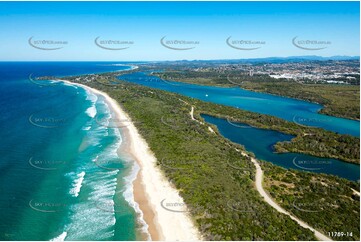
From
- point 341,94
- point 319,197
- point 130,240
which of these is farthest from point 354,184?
point 341,94

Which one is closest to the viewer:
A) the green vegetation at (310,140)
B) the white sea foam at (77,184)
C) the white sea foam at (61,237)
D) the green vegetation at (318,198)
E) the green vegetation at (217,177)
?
the white sea foam at (61,237)

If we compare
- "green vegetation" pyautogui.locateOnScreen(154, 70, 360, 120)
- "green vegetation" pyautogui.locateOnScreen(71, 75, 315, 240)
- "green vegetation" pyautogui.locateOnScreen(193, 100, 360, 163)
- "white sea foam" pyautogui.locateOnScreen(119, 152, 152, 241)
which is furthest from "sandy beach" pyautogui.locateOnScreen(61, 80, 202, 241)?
"green vegetation" pyautogui.locateOnScreen(154, 70, 360, 120)

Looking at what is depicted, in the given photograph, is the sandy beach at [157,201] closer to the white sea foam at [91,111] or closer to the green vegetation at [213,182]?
the green vegetation at [213,182]

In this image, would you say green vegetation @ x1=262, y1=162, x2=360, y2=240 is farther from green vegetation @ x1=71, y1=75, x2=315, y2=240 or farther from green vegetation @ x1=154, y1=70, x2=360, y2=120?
green vegetation @ x1=154, y1=70, x2=360, y2=120

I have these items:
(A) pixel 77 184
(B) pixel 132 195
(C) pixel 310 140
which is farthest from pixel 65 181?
(C) pixel 310 140

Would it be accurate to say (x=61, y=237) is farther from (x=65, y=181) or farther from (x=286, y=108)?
(x=286, y=108)

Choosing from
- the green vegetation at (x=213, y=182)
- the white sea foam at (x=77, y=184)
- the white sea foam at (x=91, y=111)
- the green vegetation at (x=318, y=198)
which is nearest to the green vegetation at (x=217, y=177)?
the green vegetation at (x=213, y=182)

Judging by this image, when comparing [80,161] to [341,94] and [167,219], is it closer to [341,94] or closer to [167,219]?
[167,219]
